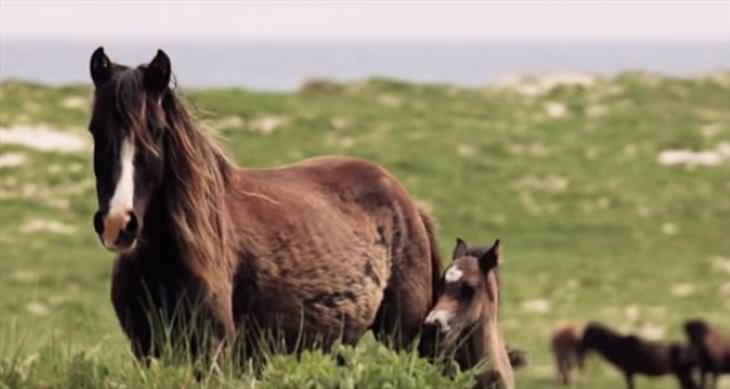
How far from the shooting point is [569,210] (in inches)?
1542

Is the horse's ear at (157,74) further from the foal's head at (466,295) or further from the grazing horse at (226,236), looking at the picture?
the foal's head at (466,295)

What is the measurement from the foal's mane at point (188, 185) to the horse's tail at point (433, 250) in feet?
7.14

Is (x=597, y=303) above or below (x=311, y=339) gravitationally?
below

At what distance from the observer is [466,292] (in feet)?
35.4

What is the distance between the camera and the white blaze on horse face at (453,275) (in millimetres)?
10828

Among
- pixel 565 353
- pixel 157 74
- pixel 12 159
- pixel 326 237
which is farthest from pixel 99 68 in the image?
pixel 12 159

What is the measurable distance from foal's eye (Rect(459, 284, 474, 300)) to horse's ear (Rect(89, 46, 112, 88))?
7.63 feet

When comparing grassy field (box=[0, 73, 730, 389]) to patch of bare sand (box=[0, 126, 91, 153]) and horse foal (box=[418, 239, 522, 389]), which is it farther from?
horse foal (box=[418, 239, 522, 389])

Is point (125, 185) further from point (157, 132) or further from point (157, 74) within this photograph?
point (157, 74)

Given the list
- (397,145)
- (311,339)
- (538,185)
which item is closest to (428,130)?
(397,145)

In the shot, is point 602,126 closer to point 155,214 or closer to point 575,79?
point 575,79

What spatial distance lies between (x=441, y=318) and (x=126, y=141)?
213 cm

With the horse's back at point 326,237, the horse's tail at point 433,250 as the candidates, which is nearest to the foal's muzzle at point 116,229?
the horse's back at point 326,237

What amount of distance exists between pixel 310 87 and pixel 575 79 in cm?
685
